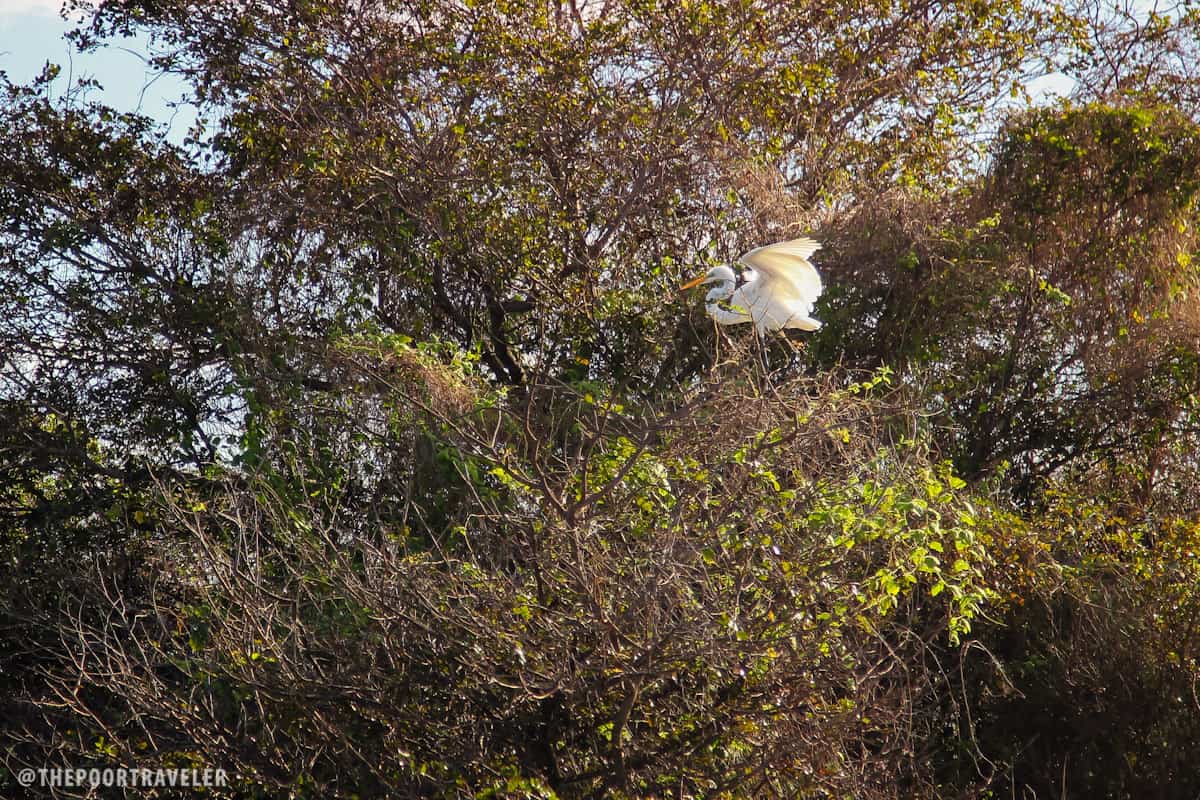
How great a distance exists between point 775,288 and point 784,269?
9 cm

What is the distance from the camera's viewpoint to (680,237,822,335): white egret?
489cm

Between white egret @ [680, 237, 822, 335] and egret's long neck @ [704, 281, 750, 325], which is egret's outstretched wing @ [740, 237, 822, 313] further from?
egret's long neck @ [704, 281, 750, 325]

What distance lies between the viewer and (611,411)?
420cm

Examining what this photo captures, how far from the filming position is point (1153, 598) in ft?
16.1

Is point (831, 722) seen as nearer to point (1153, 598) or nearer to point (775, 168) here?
point (1153, 598)

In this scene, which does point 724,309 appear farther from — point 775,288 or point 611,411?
point 611,411

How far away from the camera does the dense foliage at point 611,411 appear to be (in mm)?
3781

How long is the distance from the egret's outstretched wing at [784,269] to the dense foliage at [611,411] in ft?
1.27

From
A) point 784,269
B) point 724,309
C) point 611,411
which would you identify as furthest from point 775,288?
point 611,411

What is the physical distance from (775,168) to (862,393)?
156cm

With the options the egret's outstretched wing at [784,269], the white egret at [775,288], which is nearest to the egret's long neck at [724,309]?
the white egret at [775,288]

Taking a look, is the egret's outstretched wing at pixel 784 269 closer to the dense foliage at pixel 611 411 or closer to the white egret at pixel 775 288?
the white egret at pixel 775 288

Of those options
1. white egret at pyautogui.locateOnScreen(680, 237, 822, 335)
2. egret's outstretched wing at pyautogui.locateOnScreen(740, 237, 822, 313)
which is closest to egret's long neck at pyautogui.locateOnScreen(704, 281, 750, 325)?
white egret at pyautogui.locateOnScreen(680, 237, 822, 335)

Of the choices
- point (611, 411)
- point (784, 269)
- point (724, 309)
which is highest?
point (784, 269)
